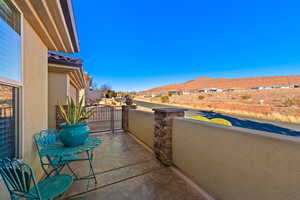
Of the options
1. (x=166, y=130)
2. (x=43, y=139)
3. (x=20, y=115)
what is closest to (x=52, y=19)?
(x=20, y=115)

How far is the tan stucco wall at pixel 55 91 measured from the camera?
15.7 ft

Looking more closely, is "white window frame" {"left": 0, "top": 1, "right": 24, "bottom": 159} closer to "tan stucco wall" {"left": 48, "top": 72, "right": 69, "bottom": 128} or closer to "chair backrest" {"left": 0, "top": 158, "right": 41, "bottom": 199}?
A: "chair backrest" {"left": 0, "top": 158, "right": 41, "bottom": 199}

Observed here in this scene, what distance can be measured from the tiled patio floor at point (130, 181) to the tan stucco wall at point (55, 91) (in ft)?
8.75

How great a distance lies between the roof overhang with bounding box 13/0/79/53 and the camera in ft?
5.92

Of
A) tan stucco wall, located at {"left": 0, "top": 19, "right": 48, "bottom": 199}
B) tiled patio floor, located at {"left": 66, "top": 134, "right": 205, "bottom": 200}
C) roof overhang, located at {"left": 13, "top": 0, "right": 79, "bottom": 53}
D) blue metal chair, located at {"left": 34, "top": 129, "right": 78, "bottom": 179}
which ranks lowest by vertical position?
tiled patio floor, located at {"left": 66, "top": 134, "right": 205, "bottom": 200}

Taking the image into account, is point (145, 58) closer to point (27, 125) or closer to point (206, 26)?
point (206, 26)

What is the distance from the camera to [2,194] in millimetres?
1501

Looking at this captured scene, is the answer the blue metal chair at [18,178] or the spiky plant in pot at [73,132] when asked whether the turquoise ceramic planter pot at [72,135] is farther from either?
the blue metal chair at [18,178]

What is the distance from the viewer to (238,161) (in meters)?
1.68

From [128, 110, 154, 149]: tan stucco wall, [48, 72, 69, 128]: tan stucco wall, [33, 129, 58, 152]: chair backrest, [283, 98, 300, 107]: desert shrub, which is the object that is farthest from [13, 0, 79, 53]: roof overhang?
[283, 98, 300, 107]: desert shrub

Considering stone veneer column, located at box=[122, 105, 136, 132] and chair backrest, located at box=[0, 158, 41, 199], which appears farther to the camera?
stone veneer column, located at box=[122, 105, 136, 132]

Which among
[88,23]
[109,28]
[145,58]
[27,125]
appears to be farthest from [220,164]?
[145,58]

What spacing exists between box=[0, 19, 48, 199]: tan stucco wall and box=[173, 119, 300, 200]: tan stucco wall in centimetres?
287

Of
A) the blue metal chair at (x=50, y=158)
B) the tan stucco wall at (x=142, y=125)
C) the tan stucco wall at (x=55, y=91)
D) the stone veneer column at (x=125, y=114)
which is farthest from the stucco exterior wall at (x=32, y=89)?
the stone veneer column at (x=125, y=114)
